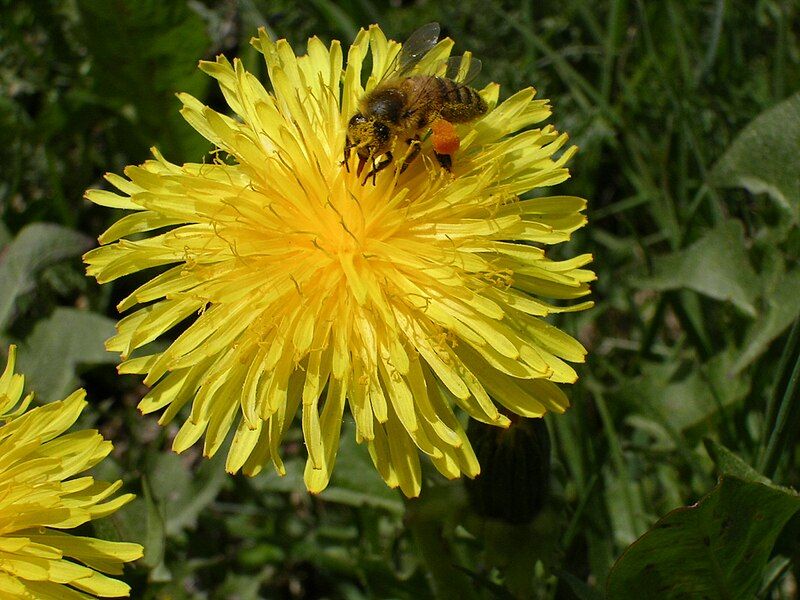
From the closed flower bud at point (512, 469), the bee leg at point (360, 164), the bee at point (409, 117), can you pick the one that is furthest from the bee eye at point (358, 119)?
the closed flower bud at point (512, 469)

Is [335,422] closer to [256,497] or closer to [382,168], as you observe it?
[382,168]

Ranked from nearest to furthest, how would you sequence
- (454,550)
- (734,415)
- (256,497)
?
(454,550) < (734,415) < (256,497)

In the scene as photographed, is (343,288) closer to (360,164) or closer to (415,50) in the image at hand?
(360,164)

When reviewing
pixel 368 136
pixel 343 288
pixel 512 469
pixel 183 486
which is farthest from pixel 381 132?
pixel 183 486

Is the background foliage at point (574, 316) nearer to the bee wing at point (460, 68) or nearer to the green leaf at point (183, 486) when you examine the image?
the green leaf at point (183, 486)

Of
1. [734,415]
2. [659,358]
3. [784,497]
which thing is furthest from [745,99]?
[784,497]

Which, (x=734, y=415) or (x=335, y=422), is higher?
(x=335, y=422)

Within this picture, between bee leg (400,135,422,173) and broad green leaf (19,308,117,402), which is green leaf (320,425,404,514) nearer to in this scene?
broad green leaf (19,308,117,402)
